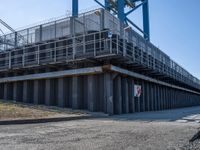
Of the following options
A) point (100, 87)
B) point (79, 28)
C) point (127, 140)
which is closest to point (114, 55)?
point (100, 87)

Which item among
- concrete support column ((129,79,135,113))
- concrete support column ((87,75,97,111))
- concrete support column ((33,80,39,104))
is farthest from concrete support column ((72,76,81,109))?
concrete support column ((129,79,135,113))

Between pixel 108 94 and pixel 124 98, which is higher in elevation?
pixel 108 94

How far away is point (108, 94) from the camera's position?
55.6 feet

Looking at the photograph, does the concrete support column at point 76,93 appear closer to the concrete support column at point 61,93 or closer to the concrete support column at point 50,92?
the concrete support column at point 61,93

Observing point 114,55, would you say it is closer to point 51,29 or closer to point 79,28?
point 79,28

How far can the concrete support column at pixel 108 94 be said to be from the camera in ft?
55.3

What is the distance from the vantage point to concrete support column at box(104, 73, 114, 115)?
16.9 metres

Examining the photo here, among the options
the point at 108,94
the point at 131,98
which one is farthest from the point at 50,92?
the point at 131,98

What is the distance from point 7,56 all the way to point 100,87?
10961 millimetres

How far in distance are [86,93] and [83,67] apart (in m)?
1.65

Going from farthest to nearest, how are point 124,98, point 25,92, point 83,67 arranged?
point 25,92
point 124,98
point 83,67

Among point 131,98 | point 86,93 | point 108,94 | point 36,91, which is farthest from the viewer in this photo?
point 131,98

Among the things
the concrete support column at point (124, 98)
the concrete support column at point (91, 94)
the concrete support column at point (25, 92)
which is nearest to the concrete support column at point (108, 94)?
the concrete support column at point (91, 94)

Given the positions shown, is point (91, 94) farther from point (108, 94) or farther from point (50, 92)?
point (50, 92)
